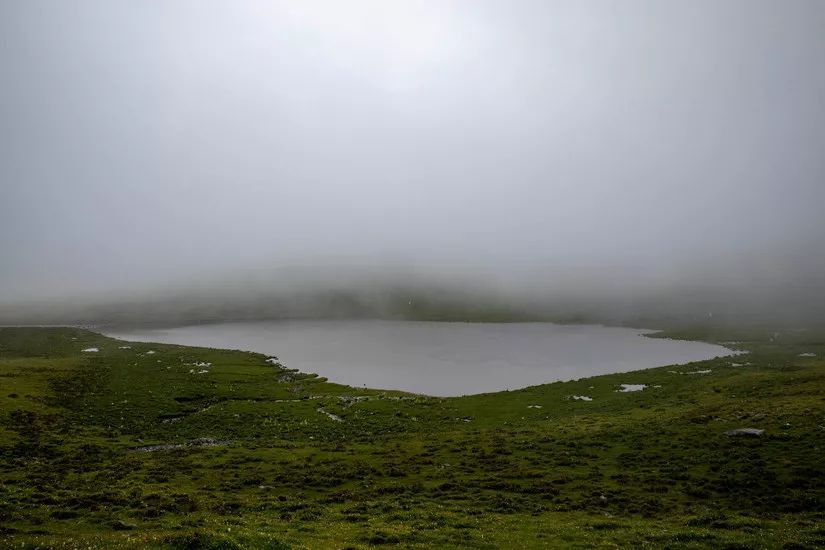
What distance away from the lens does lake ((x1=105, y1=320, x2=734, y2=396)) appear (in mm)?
94062

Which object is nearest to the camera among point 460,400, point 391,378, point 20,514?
point 20,514

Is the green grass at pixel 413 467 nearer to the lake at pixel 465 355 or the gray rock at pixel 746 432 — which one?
the gray rock at pixel 746 432

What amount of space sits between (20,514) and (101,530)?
5.39 metres

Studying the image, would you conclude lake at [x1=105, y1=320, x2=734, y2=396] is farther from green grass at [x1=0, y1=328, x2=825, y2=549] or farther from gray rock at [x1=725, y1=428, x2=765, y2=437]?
gray rock at [x1=725, y1=428, x2=765, y2=437]

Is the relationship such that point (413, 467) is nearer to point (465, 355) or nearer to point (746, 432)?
point (746, 432)

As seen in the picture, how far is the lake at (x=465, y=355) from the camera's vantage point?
94.1 metres

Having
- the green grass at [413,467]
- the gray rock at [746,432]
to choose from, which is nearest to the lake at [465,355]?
the green grass at [413,467]

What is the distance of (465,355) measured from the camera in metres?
132

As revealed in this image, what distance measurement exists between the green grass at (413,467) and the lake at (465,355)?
2031cm

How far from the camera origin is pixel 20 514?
22.3 metres

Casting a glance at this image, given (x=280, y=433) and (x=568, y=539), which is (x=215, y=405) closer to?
(x=280, y=433)

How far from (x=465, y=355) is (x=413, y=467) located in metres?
98.0

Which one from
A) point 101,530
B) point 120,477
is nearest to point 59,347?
point 120,477

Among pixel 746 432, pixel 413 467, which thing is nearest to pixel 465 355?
pixel 746 432
